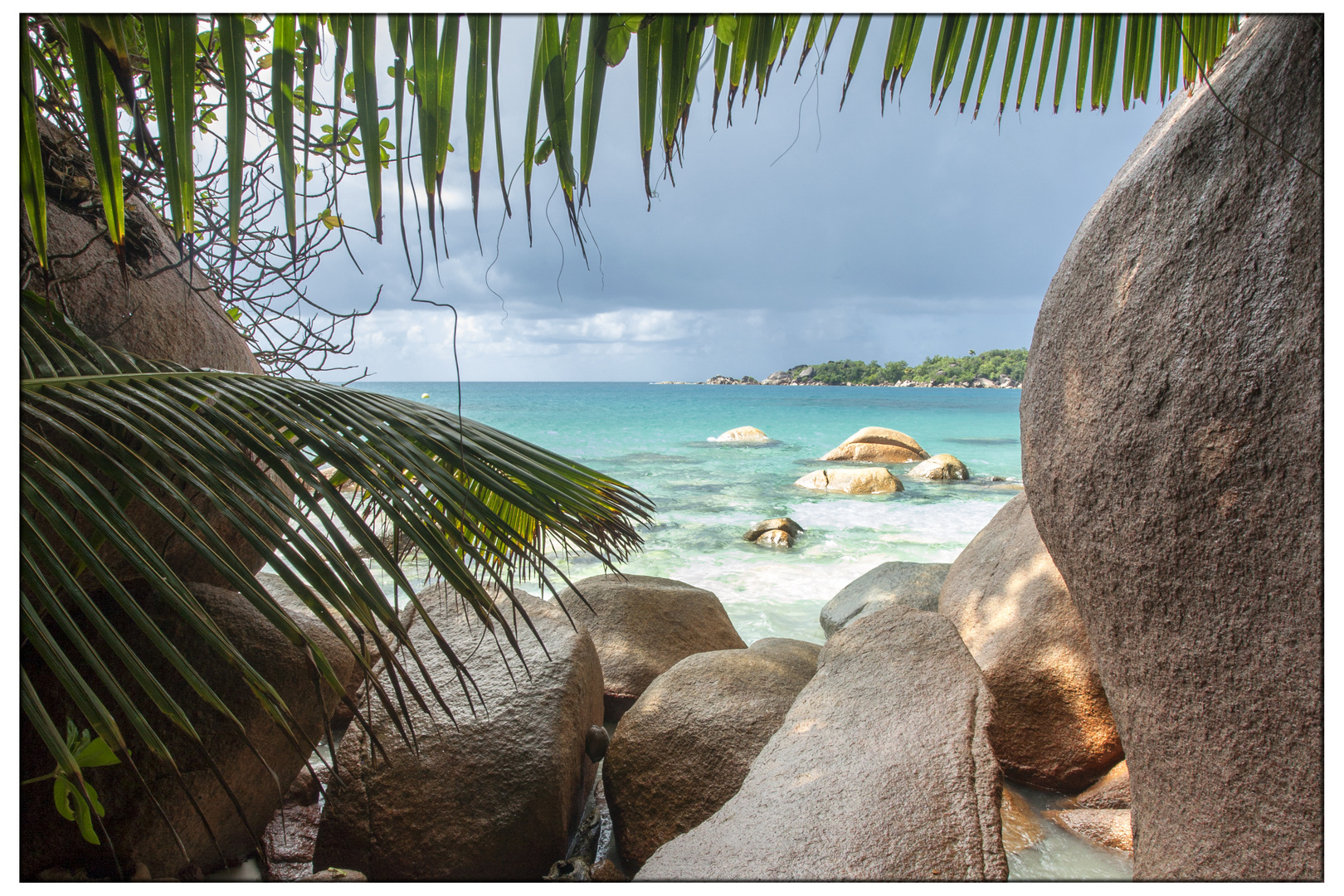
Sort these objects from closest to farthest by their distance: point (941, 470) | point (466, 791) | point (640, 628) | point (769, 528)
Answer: point (466, 791) → point (640, 628) → point (769, 528) → point (941, 470)

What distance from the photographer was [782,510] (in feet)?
34.1

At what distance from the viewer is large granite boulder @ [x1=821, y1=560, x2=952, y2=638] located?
12.9 feet

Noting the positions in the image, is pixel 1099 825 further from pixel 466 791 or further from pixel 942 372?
pixel 942 372

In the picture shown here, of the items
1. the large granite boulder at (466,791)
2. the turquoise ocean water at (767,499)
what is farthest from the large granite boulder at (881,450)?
the large granite boulder at (466,791)

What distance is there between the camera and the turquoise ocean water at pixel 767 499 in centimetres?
642

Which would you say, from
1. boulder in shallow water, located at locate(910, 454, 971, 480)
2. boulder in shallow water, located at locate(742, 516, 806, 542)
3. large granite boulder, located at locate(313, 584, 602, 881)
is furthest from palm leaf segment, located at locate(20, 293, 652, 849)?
boulder in shallow water, located at locate(910, 454, 971, 480)

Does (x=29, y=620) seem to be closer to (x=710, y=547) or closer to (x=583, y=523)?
(x=583, y=523)

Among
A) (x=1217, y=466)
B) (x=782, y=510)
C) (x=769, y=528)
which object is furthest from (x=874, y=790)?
(x=782, y=510)

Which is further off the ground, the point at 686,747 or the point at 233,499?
the point at 233,499

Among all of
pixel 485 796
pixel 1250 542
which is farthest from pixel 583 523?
pixel 1250 542

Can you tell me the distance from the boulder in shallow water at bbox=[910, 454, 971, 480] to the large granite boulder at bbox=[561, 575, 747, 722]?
10413 millimetres

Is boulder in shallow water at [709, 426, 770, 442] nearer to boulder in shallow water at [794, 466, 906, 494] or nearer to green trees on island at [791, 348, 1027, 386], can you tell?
boulder in shallow water at [794, 466, 906, 494]

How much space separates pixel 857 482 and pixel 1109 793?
9734 mm

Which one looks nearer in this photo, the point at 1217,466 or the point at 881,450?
the point at 1217,466
